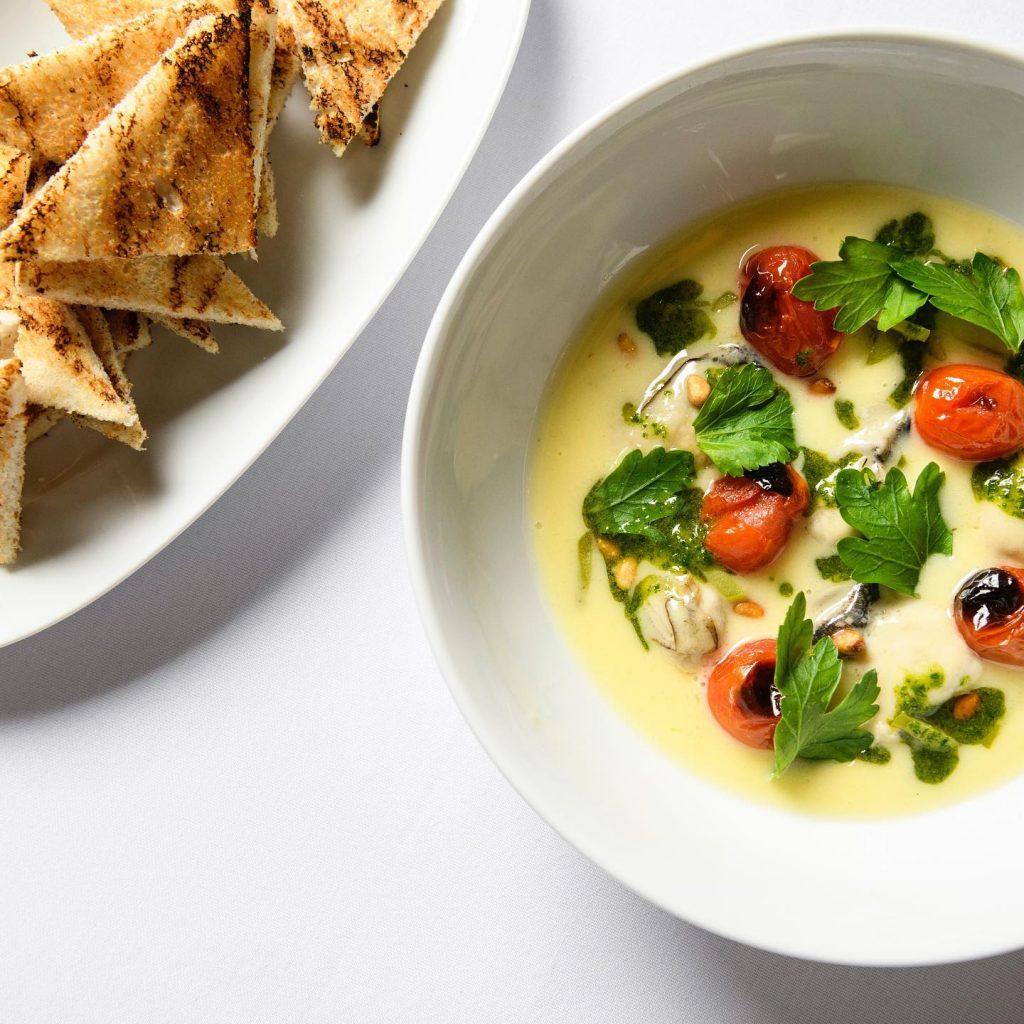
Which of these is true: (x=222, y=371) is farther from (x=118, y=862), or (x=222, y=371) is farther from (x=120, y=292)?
(x=118, y=862)

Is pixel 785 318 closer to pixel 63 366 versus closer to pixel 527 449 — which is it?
pixel 527 449

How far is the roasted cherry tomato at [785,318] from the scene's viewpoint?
178cm

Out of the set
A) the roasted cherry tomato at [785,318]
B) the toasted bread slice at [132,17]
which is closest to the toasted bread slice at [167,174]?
the toasted bread slice at [132,17]

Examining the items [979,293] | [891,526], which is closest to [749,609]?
[891,526]

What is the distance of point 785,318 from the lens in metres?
1.78

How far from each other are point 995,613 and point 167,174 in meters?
1.69

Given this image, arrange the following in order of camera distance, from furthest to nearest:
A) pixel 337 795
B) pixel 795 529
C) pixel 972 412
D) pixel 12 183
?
1. pixel 337 795
2. pixel 12 183
3. pixel 795 529
4. pixel 972 412

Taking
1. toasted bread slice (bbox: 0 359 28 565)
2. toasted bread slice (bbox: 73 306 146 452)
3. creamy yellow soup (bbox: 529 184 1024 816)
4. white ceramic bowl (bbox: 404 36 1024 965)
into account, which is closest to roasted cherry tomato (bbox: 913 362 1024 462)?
creamy yellow soup (bbox: 529 184 1024 816)

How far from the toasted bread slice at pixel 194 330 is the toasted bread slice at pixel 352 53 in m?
0.43

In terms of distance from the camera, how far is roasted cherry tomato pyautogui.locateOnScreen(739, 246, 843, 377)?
5.83ft

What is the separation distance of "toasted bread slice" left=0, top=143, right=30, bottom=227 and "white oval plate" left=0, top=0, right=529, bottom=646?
0.94 feet

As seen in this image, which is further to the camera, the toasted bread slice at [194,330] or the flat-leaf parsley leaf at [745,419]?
the toasted bread slice at [194,330]

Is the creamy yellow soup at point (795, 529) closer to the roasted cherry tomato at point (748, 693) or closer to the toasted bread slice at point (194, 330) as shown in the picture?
the roasted cherry tomato at point (748, 693)

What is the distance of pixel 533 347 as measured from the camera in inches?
73.4
